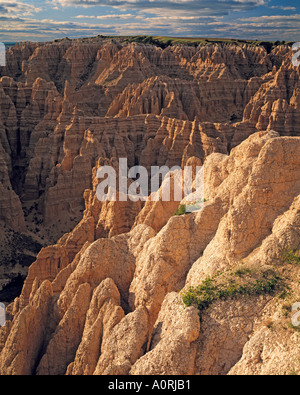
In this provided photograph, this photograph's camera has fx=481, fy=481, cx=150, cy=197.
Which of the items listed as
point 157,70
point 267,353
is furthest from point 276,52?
point 267,353

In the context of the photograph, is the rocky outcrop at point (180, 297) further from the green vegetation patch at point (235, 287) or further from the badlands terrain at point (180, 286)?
the green vegetation patch at point (235, 287)

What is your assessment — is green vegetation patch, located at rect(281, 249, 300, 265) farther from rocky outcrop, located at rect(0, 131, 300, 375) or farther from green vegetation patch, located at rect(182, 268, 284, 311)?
green vegetation patch, located at rect(182, 268, 284, 311)

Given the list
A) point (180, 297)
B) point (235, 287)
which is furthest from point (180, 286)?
point (235, 287)

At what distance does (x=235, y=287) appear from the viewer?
1316 centimetres

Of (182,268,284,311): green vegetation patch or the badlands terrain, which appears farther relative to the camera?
(182,268,284,311): green vegetation patch

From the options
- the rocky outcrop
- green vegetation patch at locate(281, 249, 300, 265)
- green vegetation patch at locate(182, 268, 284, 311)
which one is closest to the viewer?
the rocky outcrop

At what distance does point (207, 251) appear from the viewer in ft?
50.3

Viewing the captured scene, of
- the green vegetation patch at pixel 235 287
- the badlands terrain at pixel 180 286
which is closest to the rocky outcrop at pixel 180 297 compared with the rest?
the badlands terrain at pixel 180 286

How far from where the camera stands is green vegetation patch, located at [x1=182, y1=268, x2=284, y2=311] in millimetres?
12875

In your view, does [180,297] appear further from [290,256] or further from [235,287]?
[290,256]

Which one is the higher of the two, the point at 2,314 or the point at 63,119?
the point at 63,119

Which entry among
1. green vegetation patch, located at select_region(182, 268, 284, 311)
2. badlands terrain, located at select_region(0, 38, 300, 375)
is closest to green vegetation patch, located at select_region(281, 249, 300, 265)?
badlands terrain, located at select_region(0, 38, 300, 375)

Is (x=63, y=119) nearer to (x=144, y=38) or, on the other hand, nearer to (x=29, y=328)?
(x=29, y=328)
